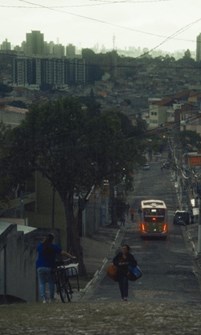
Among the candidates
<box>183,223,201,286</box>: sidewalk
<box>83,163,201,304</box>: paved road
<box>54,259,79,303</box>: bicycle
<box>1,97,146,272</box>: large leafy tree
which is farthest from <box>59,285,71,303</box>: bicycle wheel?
<box>1,97,146,272</box>: large leafy tree

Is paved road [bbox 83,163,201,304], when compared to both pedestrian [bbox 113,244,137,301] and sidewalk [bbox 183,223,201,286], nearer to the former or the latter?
sidewalk [bbox 183,223,201,286]

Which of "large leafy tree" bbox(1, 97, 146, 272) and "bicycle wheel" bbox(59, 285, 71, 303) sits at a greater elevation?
"large leafy tree" bbox(1, 97, 146, 272)

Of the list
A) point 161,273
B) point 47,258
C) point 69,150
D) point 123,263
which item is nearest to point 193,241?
point 69,150

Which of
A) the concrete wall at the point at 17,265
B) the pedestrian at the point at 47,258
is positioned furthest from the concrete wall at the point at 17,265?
the pedestrian at the point at 47,258

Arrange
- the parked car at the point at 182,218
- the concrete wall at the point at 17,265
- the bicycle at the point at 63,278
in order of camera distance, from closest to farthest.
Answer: the bicycle at the point at 63,278, the concrete wall at the point at 17,265, the parked car at the point at 182,218

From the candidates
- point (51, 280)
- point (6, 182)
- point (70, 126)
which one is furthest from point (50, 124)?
point (51, 280)

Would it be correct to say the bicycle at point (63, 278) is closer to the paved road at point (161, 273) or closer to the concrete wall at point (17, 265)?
the paved road at point (161, 273)
